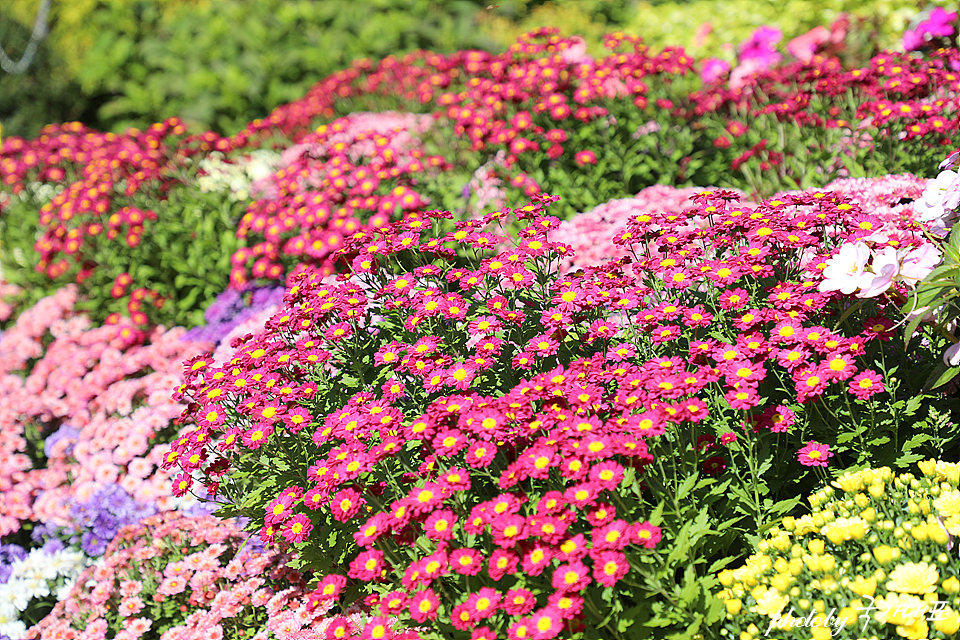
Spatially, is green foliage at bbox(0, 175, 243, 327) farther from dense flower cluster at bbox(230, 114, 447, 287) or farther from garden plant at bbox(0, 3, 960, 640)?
dense flower cluster at bbox(230, 114, 447, 287)

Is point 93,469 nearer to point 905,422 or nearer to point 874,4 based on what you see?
point 905,422

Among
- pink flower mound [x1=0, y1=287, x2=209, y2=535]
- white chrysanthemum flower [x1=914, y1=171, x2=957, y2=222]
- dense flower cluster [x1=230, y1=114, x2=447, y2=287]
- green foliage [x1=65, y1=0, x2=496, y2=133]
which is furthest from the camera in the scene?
green foliage [x1=65, y1=0, x2=496, y2=133]

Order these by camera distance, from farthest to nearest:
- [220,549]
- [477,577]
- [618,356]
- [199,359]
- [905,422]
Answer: [220,549], [199,359], [905,422], [618,356], [477,577]

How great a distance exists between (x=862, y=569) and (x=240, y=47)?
10.1 metres

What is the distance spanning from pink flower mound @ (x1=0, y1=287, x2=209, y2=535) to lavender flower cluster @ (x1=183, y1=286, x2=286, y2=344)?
15 cm

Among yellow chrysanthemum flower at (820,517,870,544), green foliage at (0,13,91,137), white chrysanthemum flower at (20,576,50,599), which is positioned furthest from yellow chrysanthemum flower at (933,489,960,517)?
green foliage at (0,13,91,137)

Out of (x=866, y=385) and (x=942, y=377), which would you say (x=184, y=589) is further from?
(x=942, y=377)

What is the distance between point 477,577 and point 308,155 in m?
4.15

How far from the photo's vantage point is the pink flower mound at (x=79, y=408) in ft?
13.9

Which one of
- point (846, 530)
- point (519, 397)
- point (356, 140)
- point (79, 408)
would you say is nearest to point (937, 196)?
point (846, 530)

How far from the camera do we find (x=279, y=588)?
3404 millimetres

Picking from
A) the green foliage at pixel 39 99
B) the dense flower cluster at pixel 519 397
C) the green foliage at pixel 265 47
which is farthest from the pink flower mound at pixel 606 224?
the green foliage at pixel 39 99

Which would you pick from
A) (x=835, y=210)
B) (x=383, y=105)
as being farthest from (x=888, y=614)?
(x=383, y=105)

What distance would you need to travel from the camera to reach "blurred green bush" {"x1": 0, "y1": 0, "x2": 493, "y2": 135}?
9836mm
